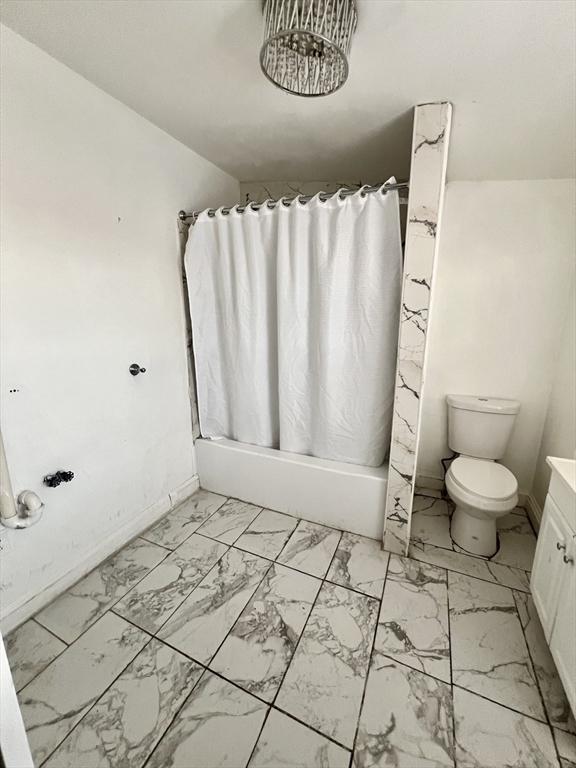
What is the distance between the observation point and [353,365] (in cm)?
180

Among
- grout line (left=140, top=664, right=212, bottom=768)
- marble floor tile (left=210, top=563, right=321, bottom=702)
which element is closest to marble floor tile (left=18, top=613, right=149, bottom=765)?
grout line (left=140, top=664, right=212, bottom=768)

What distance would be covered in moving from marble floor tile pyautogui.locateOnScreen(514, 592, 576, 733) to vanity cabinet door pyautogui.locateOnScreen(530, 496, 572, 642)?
0.12 metres

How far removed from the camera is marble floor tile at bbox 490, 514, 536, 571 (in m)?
1.74

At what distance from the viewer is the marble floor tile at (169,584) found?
1.43 meters

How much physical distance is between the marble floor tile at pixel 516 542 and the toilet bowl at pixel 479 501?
2.2 inches

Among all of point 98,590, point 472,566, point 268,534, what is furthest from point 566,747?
point 98,590

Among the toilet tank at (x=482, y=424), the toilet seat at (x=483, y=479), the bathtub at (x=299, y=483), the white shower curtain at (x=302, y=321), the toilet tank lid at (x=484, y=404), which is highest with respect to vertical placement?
the white shower curtain at (x=302, y=321)

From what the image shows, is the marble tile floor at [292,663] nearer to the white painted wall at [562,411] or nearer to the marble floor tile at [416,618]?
the marble floor tile at [416,618]

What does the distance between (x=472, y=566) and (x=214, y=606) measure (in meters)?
1.30

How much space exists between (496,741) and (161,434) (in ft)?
6.22

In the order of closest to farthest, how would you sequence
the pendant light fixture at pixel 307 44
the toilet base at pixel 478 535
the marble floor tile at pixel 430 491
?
the pendant light fixture at pixel 307 44, the toilet base at pixel 478 535, the marble floor tile at pixel 430 491

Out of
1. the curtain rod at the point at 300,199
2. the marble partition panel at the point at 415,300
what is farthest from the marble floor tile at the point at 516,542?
the curtain rod at the point at 300,199

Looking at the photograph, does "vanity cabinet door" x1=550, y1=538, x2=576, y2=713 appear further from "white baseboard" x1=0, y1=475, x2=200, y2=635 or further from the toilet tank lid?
"white baseboard" x1=0, y1=475, x2=200, y2=635

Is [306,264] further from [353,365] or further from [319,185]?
[319,185]
